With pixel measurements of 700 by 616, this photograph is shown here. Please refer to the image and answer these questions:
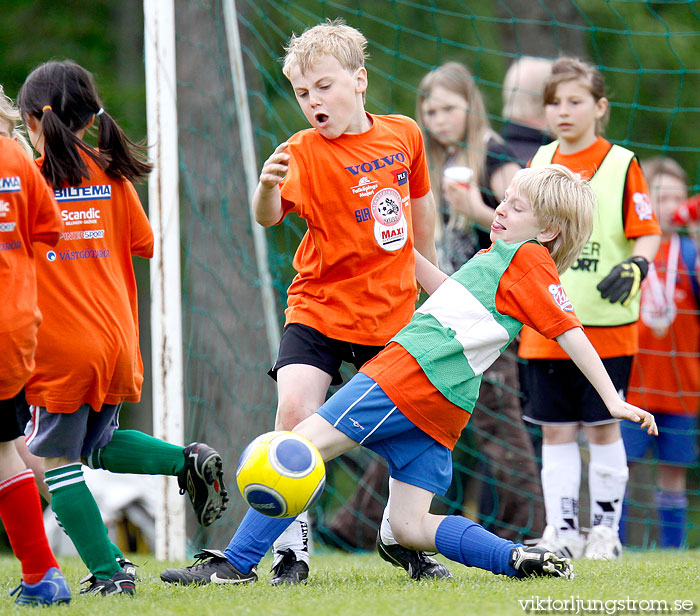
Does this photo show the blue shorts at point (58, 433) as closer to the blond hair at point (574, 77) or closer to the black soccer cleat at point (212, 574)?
the black soccer cleat at point (212, 574)

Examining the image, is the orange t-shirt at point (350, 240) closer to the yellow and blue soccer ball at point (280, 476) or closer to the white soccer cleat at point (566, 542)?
the yellow and blue soccer ball at point (280, 476)

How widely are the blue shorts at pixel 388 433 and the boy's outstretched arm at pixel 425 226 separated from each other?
789 millimetres

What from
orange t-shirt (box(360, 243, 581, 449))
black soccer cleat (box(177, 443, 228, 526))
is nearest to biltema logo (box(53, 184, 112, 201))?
black soccer cleat (box(177, 443, 228, 526))

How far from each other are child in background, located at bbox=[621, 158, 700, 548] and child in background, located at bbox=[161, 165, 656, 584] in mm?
2880

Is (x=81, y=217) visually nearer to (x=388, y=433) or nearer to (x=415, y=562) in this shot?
(x=388, y=433)

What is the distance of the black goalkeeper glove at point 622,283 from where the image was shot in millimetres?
4082

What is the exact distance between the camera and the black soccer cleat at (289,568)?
Answer: 3.26 m

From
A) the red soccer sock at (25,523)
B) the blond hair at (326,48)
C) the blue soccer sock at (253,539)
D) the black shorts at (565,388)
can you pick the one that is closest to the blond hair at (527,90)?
the black shorts at (565,388)

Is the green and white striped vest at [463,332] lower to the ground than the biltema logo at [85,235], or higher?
lower

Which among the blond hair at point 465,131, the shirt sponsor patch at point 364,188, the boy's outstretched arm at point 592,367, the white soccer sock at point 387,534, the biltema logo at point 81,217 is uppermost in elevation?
the blond hair at point 465,131

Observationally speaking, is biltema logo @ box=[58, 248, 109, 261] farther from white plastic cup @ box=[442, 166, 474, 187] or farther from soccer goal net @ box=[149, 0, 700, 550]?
soccer goal net @ box=[149, 0, 700, 550]

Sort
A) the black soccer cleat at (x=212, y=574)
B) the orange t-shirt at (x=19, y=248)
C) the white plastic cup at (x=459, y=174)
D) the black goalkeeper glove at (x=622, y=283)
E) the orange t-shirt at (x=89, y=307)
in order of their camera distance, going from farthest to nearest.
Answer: the white plastic cup at (x=459, y=174) → the black goalkeeper glove at (x=622, y=283) → the black soccer cleat at (x=212, y=574) → the orange t-shirt at (x=89, y=307) → the orange t-shirt at (x=19, y=248)

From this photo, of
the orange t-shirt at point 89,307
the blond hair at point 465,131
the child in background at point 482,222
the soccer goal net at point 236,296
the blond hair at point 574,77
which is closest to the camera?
the orange t-shirt at point 89,307

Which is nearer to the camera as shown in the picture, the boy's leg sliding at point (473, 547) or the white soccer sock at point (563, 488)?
the boy's leg sliding at point (473, 547)
